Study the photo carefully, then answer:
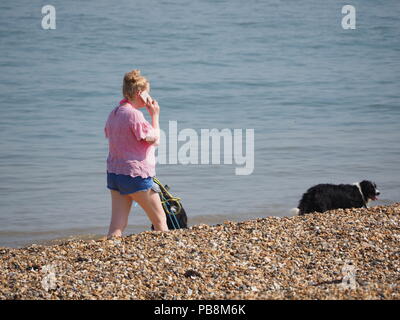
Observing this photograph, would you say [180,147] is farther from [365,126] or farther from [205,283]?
[205,283]

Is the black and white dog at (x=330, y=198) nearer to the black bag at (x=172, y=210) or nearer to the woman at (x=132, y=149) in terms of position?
the black bag at (x=172, y=210)

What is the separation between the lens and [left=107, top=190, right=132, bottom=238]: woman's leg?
6.73m

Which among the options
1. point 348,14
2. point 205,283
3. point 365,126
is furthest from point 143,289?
point 348,14

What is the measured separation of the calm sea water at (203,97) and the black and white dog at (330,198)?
141cm

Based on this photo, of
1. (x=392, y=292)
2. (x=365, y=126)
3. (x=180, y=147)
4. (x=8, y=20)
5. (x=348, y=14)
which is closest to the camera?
(x=392, y=292)

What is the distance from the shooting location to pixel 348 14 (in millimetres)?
30062

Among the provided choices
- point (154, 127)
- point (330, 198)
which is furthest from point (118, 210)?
point (330, 198)

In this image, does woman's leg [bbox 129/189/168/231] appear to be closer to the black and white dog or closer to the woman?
the woman

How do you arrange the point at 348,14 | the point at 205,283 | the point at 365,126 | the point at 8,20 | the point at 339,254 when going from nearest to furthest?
the point at 205,283, the point at 339,254, the point at 365,126, the point at 8,20, the point at 348,14

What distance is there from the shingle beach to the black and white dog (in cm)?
109

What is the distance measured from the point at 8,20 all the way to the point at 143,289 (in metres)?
21.9

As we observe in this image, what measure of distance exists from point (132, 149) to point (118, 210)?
1.99 ft

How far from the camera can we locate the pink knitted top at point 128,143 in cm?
647
